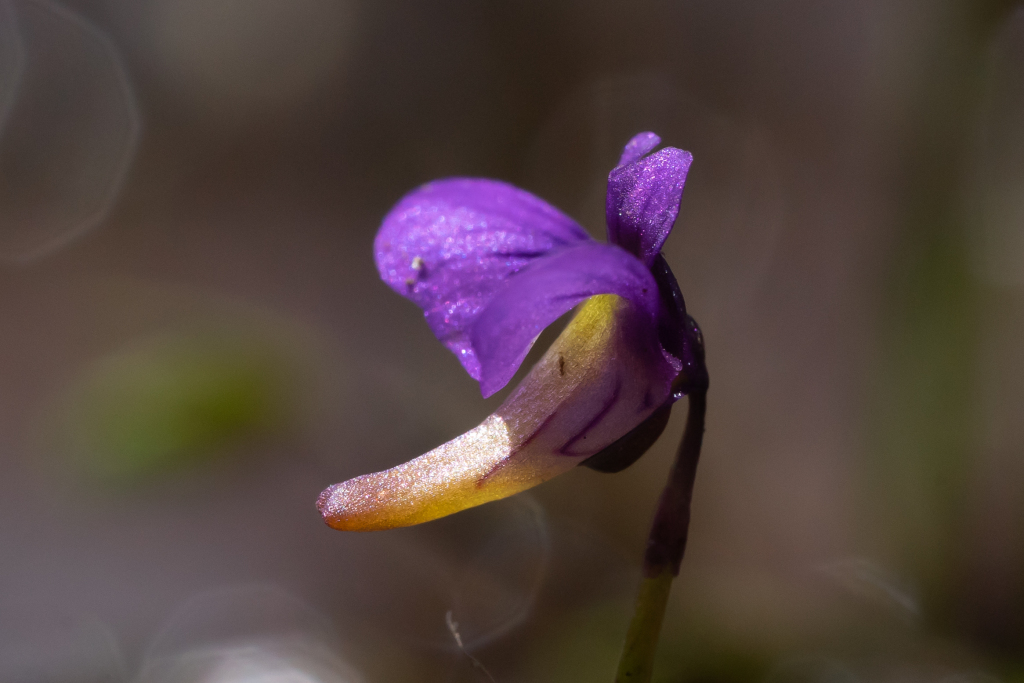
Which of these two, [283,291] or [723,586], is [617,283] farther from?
[283,291]

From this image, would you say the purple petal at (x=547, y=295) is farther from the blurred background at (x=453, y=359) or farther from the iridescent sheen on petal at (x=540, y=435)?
the blurred background at (x=453, y=359)

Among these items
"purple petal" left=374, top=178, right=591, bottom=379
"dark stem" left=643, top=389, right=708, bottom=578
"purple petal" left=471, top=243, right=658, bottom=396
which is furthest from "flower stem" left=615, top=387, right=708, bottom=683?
"purple petal" left=374, top=178, right=591, bottom=379

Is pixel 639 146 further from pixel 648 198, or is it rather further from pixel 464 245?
pixel 464 245

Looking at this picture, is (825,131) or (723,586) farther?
(825,131)

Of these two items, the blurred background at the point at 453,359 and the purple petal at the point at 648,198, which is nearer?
the purple petal at the point at 648,198

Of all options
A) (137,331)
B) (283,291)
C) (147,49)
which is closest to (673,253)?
(283,291)

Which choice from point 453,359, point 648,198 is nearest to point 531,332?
point 648,198

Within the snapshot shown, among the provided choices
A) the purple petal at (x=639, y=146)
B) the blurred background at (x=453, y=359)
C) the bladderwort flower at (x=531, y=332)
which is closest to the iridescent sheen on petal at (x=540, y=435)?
the bladderwort flower at (x=531, y=332)
